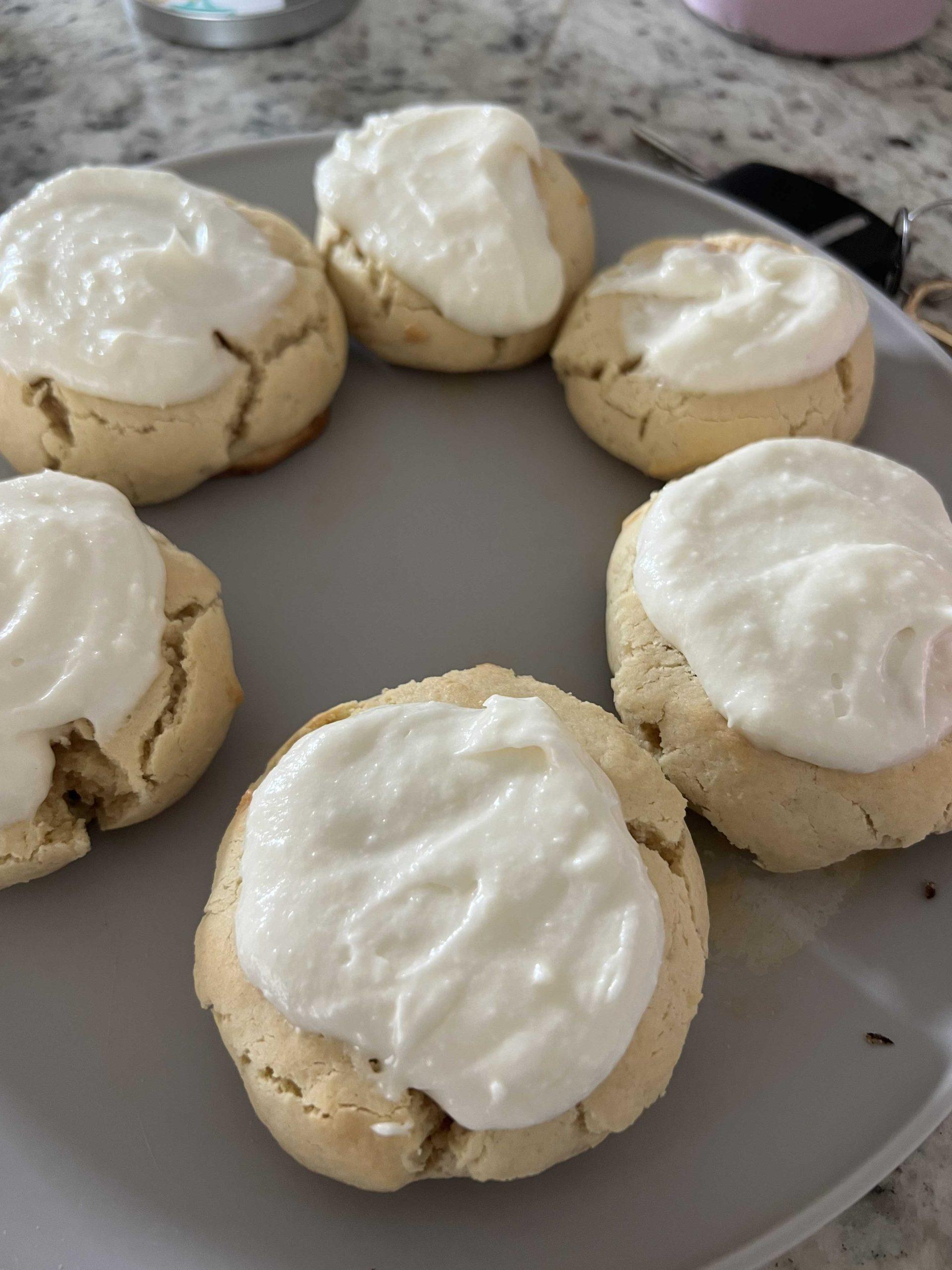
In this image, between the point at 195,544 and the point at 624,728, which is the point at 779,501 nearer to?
the point at 624,728

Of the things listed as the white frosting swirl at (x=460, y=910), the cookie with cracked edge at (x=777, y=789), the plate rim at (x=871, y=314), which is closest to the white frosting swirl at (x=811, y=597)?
the cookie with cracked edge at (x=777, y=789)

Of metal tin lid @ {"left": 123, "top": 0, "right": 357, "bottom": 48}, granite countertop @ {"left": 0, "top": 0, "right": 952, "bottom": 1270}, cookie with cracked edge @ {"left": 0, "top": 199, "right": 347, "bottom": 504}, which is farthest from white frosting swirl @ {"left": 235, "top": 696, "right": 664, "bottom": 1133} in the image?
metal tin lid @ {"left": 123, "top": 0, "right": 357, "bottom": 48}

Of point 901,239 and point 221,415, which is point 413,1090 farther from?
point 901,239

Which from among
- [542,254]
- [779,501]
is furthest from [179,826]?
[542,254]

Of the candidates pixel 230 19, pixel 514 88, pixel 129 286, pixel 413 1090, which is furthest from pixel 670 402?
pixel 230 19

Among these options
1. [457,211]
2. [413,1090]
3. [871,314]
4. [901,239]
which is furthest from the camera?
[901,239]

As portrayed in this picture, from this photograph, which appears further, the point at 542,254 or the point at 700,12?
the point at 700,12

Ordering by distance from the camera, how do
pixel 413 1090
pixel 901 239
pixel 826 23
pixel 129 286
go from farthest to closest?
pixel 826 23
pixel 901 239
pixel 129 286
pixel 413 1090
